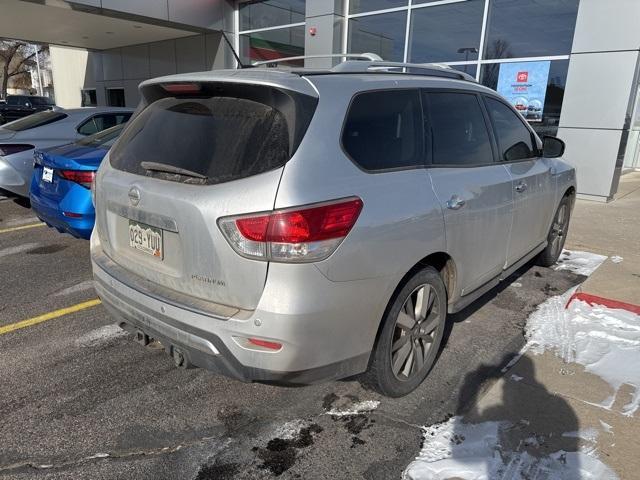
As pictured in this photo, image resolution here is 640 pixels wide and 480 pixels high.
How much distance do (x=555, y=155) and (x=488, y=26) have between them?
284 inches

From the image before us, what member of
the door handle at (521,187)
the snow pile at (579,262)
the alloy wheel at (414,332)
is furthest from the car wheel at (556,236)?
the alloy wheel at (414,332)

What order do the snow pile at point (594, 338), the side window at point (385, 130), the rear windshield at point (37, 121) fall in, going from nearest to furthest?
the side window at point (385, 130)
the snow pile at point (594, 338)
the rear windshield at point (37, 121)

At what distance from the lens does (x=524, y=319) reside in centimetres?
407

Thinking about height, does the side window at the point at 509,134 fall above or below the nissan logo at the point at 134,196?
above

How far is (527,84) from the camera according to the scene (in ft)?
33.5

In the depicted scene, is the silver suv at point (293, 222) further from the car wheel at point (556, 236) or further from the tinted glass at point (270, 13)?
the tinted glass at point (270, 13)

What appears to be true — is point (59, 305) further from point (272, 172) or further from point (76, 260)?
point (272, 172)

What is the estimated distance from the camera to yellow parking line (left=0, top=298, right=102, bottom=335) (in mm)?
3726

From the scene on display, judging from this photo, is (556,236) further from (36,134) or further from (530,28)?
(36,134)

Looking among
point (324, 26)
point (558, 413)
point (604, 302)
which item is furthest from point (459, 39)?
point (558, 413)

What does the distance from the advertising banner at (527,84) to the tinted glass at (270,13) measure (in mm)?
6411

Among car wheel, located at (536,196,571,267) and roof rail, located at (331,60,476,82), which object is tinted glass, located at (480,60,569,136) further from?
roof rail, located at (331,60,476,82)

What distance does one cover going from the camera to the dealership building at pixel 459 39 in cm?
898

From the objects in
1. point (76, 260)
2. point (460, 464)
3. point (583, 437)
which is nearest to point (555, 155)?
point (583, 437)
